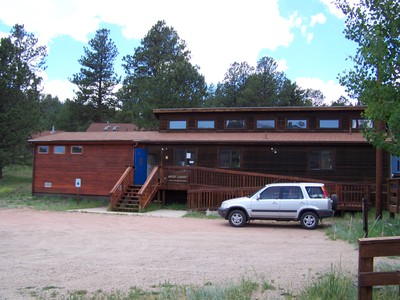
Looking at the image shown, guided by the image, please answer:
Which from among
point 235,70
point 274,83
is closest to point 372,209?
point 274,83

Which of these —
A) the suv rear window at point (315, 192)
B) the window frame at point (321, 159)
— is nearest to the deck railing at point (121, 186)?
the window frame at point (321, 159)

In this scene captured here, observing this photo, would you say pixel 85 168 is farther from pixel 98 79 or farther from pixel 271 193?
pixel 98 79

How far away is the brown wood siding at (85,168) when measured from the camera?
83.5ft

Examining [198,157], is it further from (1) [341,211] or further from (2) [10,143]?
(2) [10,143]

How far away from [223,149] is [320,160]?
5367 millimetres

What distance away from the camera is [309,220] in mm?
15422

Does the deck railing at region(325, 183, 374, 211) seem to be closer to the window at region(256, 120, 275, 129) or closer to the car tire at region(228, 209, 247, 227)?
the car tire at region(228, 209, 247, 227)

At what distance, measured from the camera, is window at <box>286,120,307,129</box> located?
25042 mm

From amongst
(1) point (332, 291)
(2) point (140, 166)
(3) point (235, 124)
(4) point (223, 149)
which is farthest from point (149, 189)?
(1) point (332, 291)

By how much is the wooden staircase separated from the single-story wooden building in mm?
1966

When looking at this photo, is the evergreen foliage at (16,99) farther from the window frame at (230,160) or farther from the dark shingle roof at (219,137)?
the window frame at (230,160)

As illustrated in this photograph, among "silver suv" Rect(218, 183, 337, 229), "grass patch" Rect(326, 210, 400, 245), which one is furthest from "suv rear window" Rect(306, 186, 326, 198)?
"grass patch" Rect(326, 210, 400, 245)

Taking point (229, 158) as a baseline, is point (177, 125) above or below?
above

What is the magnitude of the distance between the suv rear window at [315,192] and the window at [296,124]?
9.86m
